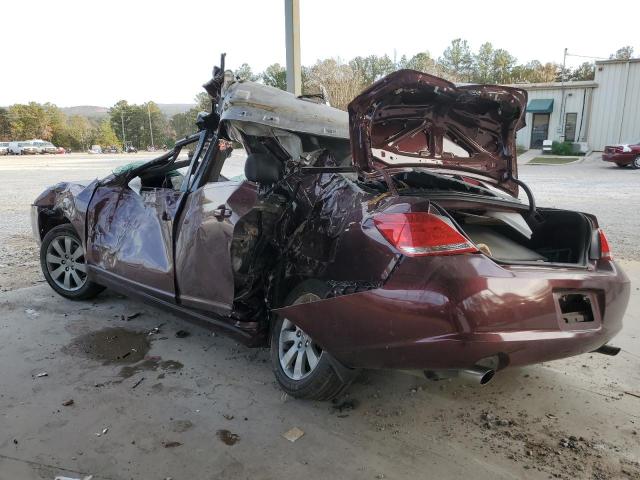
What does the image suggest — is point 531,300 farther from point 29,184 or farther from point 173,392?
point 29,184

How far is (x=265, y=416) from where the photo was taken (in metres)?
3.01

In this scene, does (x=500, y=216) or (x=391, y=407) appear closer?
(x=500, y=216)

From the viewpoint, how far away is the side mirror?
10.4 ft

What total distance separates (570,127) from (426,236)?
33.1m

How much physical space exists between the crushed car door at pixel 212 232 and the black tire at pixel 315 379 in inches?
22.4

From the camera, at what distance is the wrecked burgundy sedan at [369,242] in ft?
7.59

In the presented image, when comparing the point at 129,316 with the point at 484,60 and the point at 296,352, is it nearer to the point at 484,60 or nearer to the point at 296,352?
the point at 296,352

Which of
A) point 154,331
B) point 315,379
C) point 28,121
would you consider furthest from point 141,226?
point 28,121

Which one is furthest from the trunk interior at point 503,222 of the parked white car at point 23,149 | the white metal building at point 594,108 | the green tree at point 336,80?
the parked white car at point 23,149

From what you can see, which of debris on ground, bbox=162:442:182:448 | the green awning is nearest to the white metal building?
the green awning

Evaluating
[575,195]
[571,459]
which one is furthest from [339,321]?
[575,195]

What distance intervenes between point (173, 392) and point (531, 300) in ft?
7.43

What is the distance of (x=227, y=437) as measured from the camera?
279cm

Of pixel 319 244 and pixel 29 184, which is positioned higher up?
pixel 319 244
